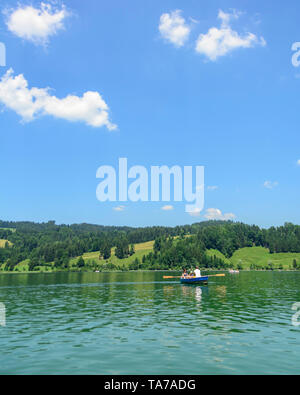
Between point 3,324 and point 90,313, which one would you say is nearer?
point 3,324

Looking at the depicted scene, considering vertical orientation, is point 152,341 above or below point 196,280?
below

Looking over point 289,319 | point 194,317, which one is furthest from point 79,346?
point 289,319

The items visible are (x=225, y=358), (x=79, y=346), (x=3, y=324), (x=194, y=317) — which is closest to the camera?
(x=225, y=358)

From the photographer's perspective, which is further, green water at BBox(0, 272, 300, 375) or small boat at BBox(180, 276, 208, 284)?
small boat at BBox(180, 276, 208, 284)

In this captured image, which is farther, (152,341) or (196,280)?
(196,280)

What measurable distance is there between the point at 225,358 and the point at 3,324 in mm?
28344

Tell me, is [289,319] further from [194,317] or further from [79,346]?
[79,346]

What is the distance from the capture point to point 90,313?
158ft

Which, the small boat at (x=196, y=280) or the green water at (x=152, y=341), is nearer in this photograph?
the green water at (x=152, y=341)

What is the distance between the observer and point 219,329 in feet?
115
